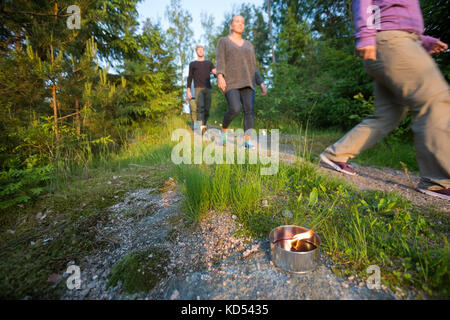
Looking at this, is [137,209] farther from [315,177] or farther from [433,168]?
[433,168]

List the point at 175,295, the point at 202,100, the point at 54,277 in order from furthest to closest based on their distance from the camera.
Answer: the point at 202,100
the point at 54,277
the point at 175,295

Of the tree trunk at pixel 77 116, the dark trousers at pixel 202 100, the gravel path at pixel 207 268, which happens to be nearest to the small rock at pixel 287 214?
the gravel path at pixel 207 268

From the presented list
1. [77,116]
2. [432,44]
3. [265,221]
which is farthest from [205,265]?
[77,116]

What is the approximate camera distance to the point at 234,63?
337 cm

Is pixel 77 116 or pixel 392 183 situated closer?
pixel 392 183

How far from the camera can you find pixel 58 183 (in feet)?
7.49

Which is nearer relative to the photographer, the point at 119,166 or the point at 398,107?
the point at 398,107

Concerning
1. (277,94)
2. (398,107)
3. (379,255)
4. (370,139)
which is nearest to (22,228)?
(379,255)

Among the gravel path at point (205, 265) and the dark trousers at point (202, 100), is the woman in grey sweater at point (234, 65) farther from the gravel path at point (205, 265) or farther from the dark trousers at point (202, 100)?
the gravel path at point (205, 265)

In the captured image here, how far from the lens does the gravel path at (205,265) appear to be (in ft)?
3.33

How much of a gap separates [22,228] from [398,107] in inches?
136

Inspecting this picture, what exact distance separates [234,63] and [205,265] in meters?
3.09

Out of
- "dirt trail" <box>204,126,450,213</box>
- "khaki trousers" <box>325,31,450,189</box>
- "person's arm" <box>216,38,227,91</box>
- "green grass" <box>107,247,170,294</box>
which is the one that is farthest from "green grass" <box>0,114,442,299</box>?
"person's arm" <box>216,38,227,91</box>

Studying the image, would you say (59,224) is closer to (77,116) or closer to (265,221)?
(265,221)
